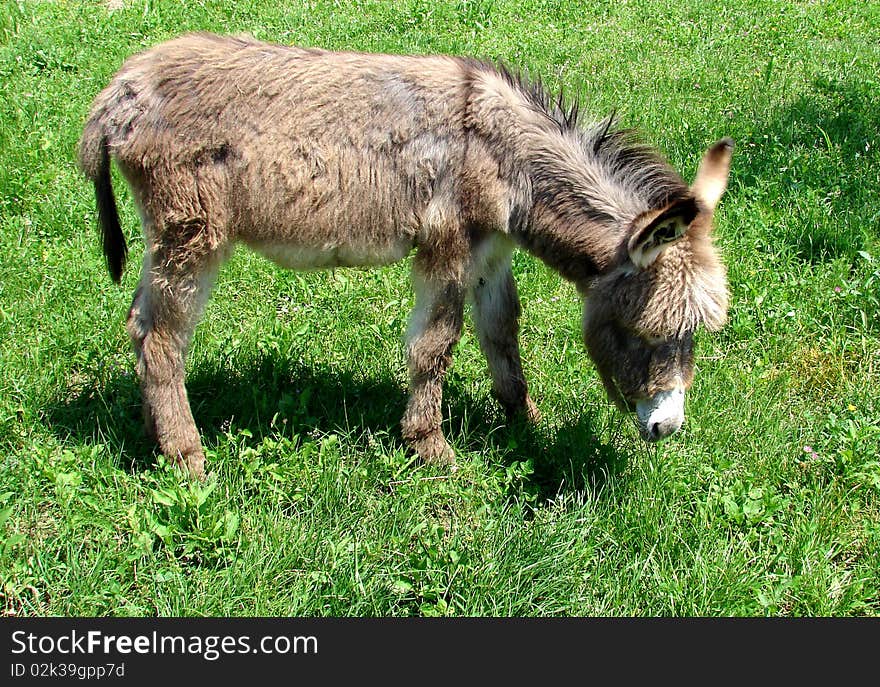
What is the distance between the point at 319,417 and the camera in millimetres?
3906

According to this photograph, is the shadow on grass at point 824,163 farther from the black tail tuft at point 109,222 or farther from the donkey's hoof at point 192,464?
the black tail tuft at point 109,222

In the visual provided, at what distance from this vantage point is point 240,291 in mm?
4871

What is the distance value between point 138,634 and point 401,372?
2001 millimetres

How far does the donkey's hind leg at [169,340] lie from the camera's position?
3.32 meters

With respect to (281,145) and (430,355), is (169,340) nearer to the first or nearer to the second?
(281,145)

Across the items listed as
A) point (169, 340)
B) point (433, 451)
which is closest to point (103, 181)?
point (169, 340)

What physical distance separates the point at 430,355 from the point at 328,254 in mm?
650

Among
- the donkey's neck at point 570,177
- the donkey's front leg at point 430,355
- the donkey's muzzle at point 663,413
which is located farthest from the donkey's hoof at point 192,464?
the donkey's muzzle at point 663,413

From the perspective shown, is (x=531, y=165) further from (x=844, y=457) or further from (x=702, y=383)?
(x=844, y=457)

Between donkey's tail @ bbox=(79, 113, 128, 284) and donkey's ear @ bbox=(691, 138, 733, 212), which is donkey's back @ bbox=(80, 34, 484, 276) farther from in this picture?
donkey's ear @ bbox=(691, 138, 733, 212)

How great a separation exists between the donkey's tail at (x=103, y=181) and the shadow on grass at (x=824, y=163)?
4.09m

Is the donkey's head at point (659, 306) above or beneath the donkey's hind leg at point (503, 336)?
above

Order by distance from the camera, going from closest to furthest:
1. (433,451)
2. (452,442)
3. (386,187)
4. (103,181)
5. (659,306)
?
(659,306), (386,187), (103,181), (433,451), (452,442)

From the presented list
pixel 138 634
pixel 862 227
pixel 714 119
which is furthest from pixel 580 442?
pixel 714 119
